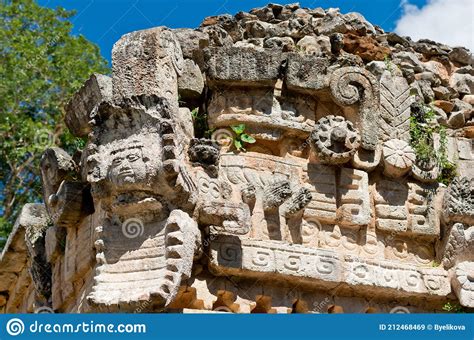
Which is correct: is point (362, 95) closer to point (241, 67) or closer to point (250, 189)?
point (241, 67)

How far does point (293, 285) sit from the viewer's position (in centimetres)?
761

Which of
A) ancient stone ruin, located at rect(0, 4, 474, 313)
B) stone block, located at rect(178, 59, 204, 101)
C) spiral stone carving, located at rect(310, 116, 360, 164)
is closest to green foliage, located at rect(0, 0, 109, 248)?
ancient stone ruin, located at rect(0, 4, 474, 313)

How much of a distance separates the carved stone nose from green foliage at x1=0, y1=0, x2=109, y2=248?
26.9 ft

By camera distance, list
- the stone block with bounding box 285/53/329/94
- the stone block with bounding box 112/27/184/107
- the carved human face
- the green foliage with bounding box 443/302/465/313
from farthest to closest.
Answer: the stone block with bounding box 285/53/329/94 → the green foliage with bounding box 443/302/465/313 → the stone block with bounding box 112/27/184/107 → the carved human face

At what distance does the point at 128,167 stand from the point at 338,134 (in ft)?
6.10

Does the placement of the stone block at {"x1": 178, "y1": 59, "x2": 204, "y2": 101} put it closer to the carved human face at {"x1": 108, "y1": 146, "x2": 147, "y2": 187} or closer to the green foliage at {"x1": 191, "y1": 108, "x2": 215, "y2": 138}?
the green foliage at {"x1": 191, "y1": 108, "x2": 215, "y2": 138}

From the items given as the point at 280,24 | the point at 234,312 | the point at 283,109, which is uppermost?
the point at 280,24

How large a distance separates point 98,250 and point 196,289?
2.51 ft

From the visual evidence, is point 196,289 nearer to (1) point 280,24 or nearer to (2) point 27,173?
(1) point 280,24

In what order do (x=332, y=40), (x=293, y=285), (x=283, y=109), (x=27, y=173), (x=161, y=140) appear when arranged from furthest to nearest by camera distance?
(x=27, y=173)
(x=332, y=40)
(x=283, y=109)
(x=293, y=285)
(x=161, y=140)

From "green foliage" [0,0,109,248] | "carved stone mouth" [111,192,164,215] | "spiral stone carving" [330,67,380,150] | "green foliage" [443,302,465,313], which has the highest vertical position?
"green foliage" [0,0,109,248]

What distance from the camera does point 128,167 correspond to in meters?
7.05

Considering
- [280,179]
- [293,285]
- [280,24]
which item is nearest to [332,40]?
[280,24]

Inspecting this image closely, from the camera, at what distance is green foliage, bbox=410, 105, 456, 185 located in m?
8.43
